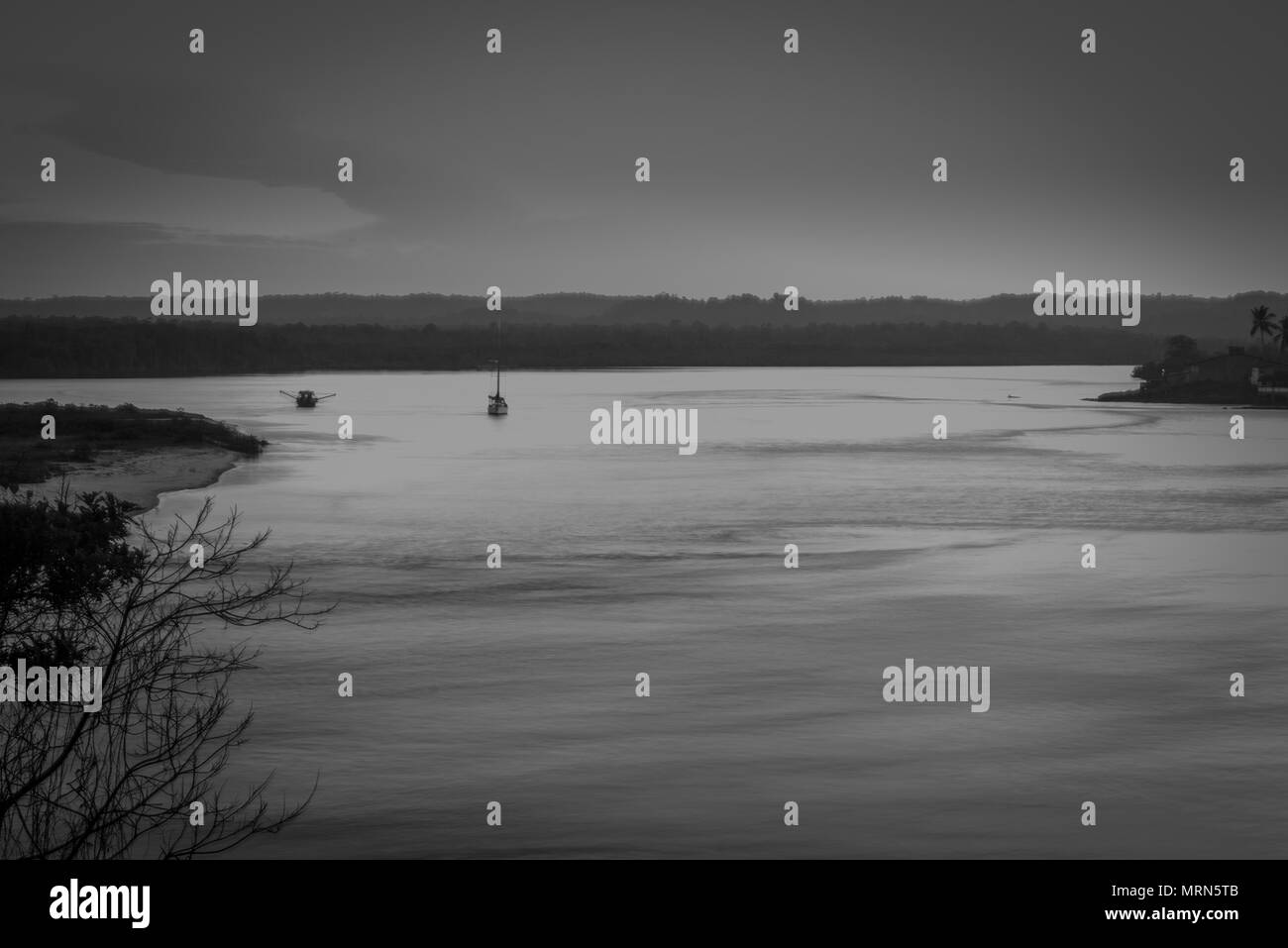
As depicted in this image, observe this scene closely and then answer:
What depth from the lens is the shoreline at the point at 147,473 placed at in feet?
169

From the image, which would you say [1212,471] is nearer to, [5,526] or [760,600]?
[760,600]

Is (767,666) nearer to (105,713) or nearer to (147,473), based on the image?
(105,713)

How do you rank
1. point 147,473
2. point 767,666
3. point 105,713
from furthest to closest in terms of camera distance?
1. point 147,473
2. point 767,666
3. point 105,713

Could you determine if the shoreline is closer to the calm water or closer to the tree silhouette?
the calm water

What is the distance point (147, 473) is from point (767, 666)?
41.1 meters

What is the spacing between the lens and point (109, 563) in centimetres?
1280

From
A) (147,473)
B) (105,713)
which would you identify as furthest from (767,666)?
(147,473)

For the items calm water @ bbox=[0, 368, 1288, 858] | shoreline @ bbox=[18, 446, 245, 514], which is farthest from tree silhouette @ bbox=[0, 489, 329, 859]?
shoreline @ bbox=[18, 446, 245, 514]

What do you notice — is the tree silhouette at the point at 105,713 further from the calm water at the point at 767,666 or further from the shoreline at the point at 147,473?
the shoreline at the point at 147,473

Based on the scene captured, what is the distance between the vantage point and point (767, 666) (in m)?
28.9

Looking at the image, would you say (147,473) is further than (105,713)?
Yes

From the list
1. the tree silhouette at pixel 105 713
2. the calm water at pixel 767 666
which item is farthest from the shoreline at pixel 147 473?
the tree silhouette at pixel 105 713

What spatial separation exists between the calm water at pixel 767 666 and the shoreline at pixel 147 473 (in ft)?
7.12

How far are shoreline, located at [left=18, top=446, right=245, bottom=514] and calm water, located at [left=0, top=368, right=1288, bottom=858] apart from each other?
217cm
